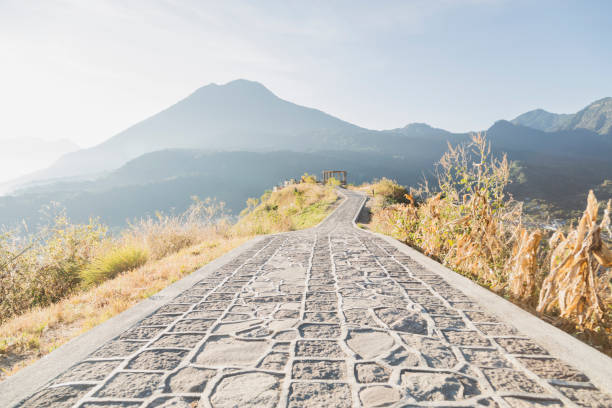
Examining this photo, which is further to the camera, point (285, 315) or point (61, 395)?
point (285, 315)

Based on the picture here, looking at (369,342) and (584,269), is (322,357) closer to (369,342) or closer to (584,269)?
(369,342)

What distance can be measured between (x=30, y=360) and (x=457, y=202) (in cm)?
573

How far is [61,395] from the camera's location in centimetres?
175

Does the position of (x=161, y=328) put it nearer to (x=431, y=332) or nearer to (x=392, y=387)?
(x=392, y=387)

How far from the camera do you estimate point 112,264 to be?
5.48m

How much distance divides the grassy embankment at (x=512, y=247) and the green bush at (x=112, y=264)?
5.73m

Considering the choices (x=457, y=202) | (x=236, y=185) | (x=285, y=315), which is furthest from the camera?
(x=236, y=185)

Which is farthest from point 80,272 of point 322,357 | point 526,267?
point 526,267

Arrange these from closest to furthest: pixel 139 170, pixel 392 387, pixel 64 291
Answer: pixel 392 387 → pixel 64 291 → pixel 139 170

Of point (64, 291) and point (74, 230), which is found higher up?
point (74, 230)

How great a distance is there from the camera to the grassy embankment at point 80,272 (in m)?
3.11

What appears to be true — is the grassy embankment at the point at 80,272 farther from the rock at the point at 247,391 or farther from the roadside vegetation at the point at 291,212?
the rock at the point at 247,391

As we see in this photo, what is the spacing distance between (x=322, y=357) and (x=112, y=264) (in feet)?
17.1

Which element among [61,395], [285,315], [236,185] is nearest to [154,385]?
[61,395]
